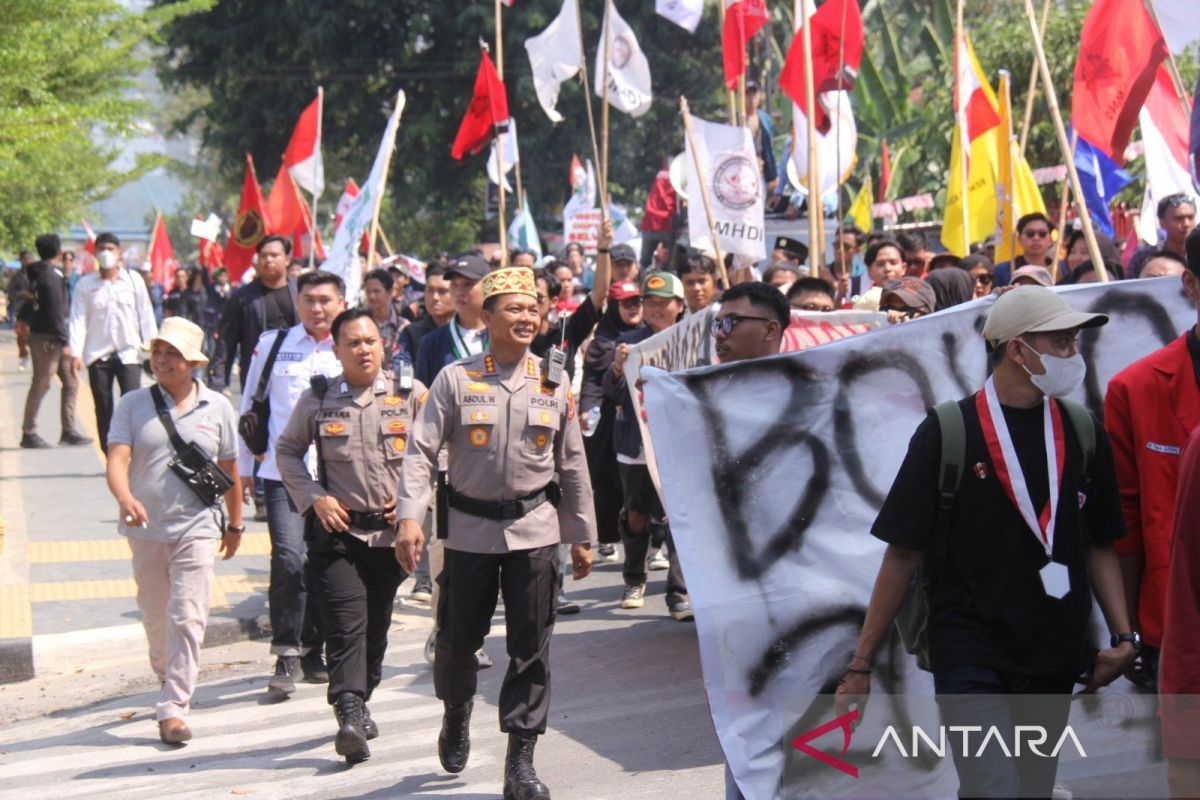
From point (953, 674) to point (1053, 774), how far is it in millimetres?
371

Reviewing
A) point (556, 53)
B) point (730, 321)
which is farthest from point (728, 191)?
point (730, 321)

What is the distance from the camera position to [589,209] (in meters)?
22.3

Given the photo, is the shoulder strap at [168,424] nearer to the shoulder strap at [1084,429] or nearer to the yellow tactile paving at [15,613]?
the yellow tactile paving at [15,613]

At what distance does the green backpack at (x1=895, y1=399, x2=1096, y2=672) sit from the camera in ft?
13.2

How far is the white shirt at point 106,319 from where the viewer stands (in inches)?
562

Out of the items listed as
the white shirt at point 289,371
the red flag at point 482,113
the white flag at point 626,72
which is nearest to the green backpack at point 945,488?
the white shirt at point 289,371

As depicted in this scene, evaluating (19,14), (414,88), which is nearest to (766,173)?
(19,14)

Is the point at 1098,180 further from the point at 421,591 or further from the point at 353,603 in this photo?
the point at 353,603

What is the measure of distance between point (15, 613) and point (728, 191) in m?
5.03

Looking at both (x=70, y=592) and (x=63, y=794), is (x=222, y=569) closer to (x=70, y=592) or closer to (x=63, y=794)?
(x=70, y=592)

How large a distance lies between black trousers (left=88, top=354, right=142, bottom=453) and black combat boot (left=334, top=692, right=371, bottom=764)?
335 inches

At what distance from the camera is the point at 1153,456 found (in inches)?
175

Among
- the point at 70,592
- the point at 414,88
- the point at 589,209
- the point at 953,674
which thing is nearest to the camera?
the point at 953,674

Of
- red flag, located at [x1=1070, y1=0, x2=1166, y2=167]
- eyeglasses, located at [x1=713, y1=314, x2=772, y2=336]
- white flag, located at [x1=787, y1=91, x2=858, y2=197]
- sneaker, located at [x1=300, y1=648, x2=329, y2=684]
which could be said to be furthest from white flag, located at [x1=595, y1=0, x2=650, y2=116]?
eyeglasses, located at [x1=713, y1=314, x2=772, y2=336]
